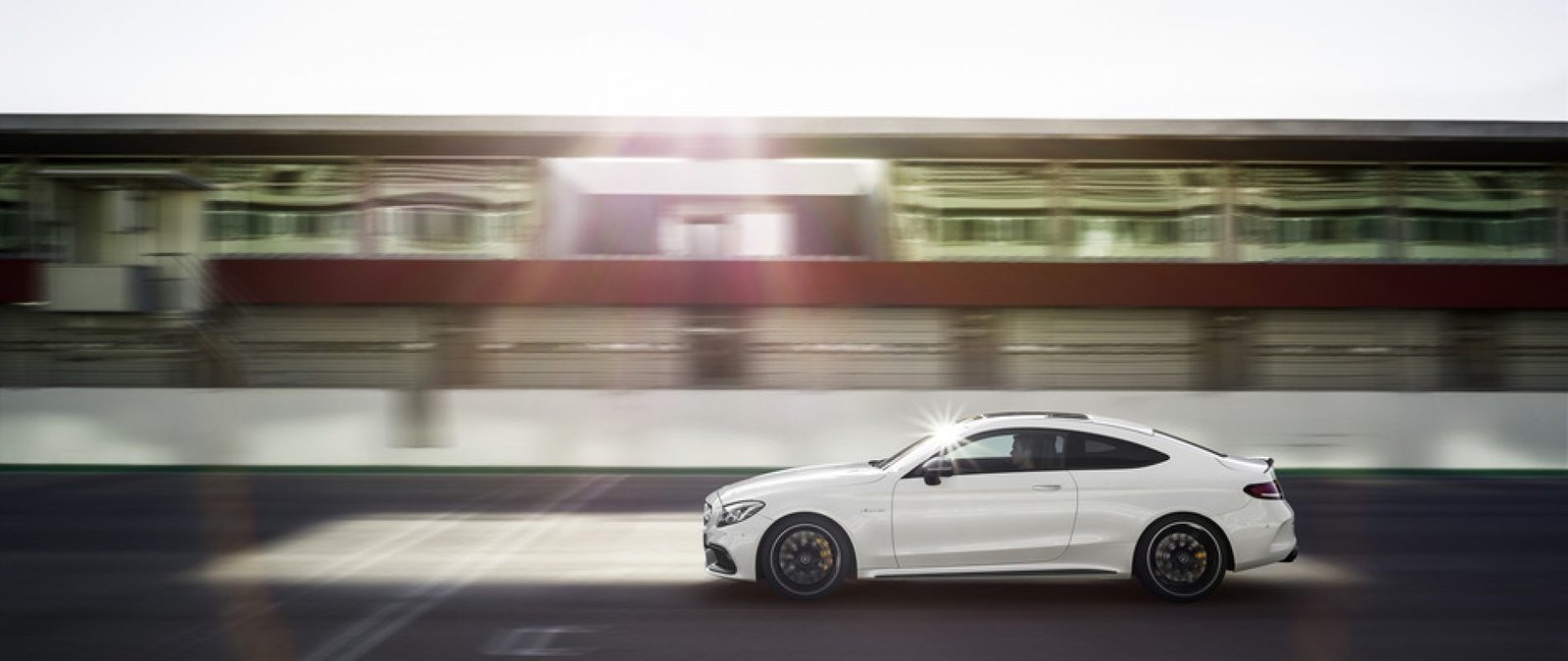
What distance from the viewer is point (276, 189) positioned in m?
24.9

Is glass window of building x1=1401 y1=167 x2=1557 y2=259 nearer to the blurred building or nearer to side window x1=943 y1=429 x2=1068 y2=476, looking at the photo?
the blurred building

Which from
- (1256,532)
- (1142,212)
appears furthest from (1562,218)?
(1256,532)

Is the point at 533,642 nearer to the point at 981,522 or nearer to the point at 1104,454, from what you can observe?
the point at 981,522

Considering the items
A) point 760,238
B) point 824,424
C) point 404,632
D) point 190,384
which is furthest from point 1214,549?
point 190,384

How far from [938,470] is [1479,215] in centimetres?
2143

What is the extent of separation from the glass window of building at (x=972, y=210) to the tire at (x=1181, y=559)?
16.2 metres

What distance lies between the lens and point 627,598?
9.20m

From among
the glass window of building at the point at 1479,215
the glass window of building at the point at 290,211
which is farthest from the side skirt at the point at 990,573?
the glass window of building at the point at 1479,215

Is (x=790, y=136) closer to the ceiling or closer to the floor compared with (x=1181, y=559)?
closer to the ceiling

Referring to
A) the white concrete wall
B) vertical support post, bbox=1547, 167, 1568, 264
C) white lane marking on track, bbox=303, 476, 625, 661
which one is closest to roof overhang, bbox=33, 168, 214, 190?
the white concrete wall

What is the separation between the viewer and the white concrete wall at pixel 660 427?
2170cm

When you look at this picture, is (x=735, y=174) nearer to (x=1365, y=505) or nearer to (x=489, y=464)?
(x=489, y=464)

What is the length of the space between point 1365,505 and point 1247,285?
30.0ft

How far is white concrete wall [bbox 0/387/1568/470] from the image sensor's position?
21.7 m
